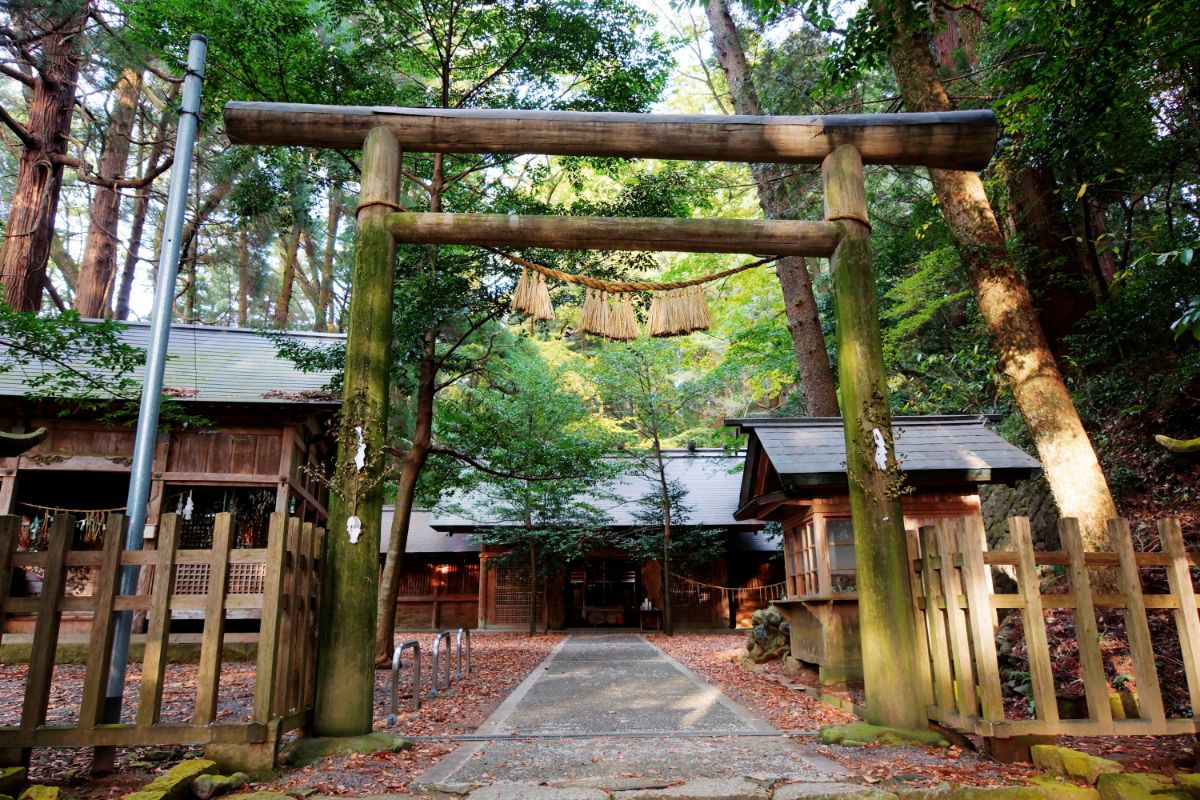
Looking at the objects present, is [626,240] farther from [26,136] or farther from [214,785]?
[26,136]

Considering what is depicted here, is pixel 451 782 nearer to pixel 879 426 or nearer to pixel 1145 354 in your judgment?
pixel 879 426

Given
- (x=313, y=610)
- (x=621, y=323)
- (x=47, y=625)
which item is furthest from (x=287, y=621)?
(x=621, y=323)

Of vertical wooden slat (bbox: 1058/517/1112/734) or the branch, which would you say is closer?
vertical wooden slat (bbox: 1058/517/1112/734)

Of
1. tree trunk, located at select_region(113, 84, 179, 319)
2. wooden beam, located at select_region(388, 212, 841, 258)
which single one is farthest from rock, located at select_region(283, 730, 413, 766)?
tree trunk, located at select_region(113, 84, 179, 319)

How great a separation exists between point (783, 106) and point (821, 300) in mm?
5495

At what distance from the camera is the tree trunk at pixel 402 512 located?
32.5 feet

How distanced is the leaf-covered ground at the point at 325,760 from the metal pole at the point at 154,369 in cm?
42

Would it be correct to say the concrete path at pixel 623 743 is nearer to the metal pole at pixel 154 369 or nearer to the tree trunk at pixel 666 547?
the metal pole at pixel 154 369

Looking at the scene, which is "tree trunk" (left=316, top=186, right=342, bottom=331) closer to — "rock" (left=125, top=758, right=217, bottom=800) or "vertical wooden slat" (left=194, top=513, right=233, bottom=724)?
"vertical wooden slat" (left=194, top=513, right=233, bottom=724)

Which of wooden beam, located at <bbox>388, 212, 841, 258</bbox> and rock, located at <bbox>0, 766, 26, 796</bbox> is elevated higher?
wooden beam, located at <bbox>388, 212, 841, 258</bbox>

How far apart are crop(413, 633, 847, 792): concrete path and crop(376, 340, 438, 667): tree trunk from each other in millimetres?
2312

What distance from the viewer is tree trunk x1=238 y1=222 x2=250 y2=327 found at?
62.2ft

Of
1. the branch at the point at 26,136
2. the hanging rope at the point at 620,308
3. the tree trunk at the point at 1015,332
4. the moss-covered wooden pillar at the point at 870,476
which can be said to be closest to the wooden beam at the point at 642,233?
the moss-covered wooden pillar at the point at 870,476

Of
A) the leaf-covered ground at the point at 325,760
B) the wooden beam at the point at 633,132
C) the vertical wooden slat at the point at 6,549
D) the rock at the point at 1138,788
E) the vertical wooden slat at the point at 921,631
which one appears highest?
the wooden beam at the point at 633,132
